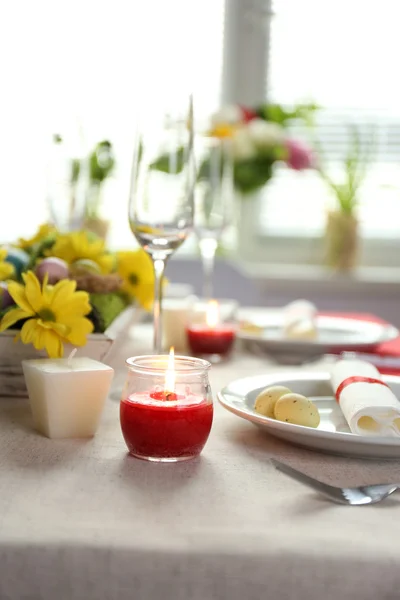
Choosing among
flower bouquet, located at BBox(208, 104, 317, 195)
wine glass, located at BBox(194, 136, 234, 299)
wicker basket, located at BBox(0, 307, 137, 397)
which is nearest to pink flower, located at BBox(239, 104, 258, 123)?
flower bouquet, located at BBox(208, 104, 317, 195)

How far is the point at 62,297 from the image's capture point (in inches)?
35.2

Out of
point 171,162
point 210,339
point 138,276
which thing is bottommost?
point 210,339

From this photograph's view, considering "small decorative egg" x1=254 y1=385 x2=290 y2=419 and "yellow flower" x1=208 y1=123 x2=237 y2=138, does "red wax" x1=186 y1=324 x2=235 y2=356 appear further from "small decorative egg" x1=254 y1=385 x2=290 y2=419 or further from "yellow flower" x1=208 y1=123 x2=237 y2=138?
"yellow flower" x1=208 y1=123 x2=237 y2=138

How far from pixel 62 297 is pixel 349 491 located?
390 mm

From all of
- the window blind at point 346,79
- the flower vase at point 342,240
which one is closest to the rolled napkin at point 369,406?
the flower vase at point 342,240

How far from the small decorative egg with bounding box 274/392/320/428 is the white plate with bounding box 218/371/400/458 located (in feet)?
0.06

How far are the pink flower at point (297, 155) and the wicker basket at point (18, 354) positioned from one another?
6.73 ft

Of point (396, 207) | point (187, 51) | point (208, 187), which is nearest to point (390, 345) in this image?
point (208, 187)

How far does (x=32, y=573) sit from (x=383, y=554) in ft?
0.77

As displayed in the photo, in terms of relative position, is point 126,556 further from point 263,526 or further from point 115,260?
point 115,260

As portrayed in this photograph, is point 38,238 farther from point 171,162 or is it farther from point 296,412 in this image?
point 296,412

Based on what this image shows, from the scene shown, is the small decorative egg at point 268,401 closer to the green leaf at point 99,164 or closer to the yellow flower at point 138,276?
the yellow flower at point 138,276

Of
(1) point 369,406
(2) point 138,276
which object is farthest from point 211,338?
(1) point 369,406

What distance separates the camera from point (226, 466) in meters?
0.74
